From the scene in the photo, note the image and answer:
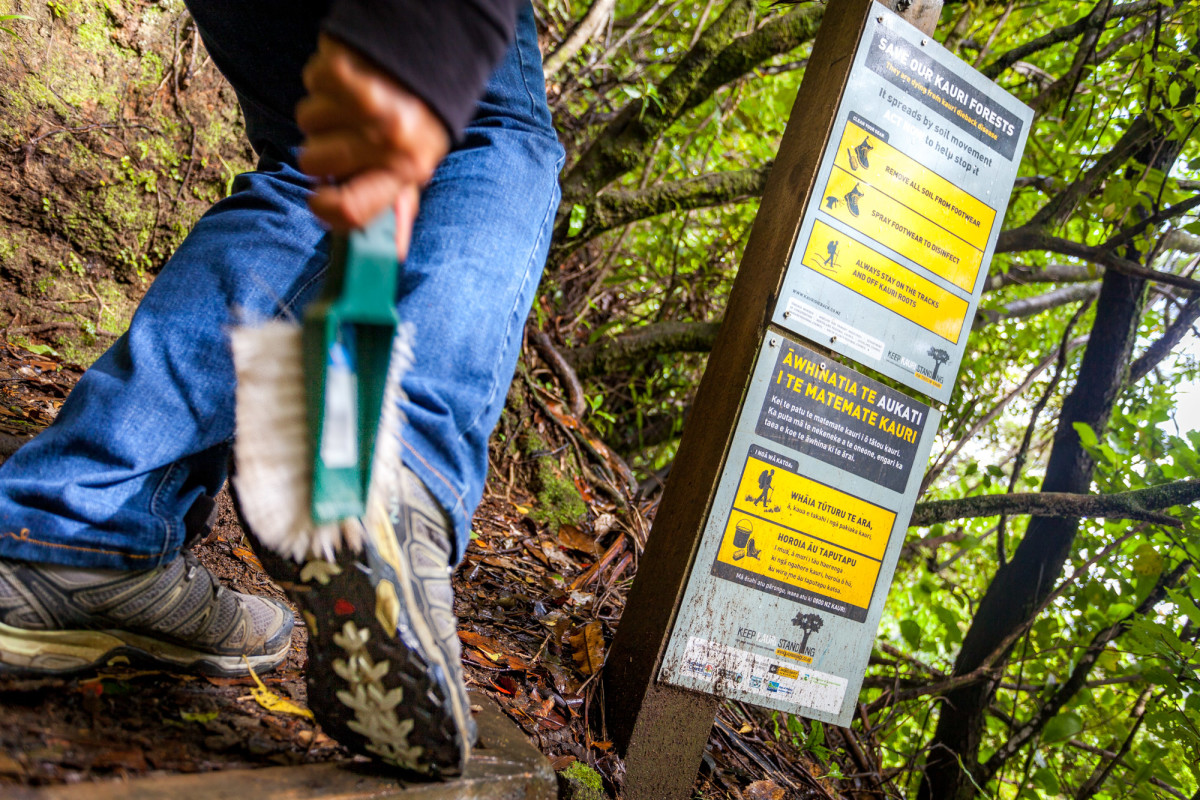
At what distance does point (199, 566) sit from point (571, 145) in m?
3.50

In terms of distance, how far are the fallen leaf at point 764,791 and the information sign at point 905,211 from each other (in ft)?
3.82

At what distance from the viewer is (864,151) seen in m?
1.88

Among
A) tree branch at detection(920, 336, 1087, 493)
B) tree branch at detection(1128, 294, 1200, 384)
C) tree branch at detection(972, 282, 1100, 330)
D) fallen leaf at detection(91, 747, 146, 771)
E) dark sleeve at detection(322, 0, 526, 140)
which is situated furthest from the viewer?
tree branch at detection(972, 282, 1100, 330)

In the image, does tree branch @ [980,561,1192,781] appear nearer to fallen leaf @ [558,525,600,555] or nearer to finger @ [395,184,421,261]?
fallen leaf @ [558,525,600,555]

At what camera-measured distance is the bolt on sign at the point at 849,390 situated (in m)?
1.77

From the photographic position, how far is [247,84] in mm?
1341

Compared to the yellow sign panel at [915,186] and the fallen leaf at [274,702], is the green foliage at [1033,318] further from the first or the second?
the fallen leaf at [274,702]

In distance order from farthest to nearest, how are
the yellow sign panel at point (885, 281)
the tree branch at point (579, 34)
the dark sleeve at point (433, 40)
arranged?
1. the tree branch at point (579, 34)
2. the yellow sign panel at point (885, 281)
3. the dark sleeve at point (433, 40)

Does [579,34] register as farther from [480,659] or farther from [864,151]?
[480,659]

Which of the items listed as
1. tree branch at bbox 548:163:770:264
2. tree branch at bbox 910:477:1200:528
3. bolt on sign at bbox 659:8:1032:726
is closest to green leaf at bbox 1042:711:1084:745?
tree branch at bbox 910:477:1200:528

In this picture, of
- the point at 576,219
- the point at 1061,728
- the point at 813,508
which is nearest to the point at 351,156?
the point at 813,508

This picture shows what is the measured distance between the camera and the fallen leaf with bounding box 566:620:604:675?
77.4 inches

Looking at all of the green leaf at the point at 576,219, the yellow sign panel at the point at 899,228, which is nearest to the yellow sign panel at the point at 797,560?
the yellow sign panel at the point at 899,228

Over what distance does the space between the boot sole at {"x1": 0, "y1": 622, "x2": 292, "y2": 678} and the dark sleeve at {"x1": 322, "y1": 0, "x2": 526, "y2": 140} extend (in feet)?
3.03
